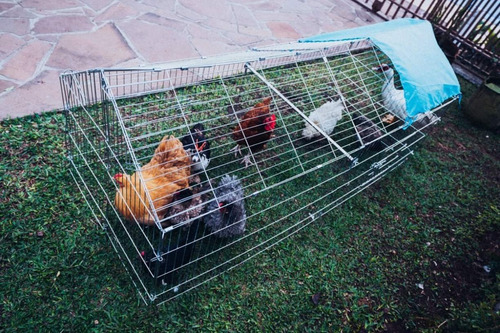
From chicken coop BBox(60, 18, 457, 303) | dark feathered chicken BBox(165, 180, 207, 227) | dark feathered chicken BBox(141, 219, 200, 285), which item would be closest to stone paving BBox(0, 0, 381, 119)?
chicken coop BBox(60, 18, 457, 303)

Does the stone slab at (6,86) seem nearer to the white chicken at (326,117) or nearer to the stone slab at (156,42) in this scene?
the stone slab at (156,42)

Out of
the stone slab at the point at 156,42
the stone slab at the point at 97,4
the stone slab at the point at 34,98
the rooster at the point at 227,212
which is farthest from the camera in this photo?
the stone slab at the point at 97,4

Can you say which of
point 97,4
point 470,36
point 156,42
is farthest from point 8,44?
point 470,36

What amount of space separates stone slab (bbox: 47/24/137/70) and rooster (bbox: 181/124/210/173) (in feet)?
6.30

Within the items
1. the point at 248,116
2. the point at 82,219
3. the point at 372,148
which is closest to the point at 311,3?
the point at 372,148

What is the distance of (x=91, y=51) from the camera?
162 inches

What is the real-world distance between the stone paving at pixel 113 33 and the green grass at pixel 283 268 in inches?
26.7

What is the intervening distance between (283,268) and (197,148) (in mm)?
1297

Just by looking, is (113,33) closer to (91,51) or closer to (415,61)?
(91,51)

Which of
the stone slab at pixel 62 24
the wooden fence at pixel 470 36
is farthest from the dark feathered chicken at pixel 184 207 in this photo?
the wooden fence at pixel 470 36

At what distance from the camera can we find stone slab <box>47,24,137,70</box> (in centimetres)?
389

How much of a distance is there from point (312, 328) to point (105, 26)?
4716 millimetres

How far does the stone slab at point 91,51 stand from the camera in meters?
3.89

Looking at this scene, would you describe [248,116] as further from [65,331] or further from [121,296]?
[65,331]
